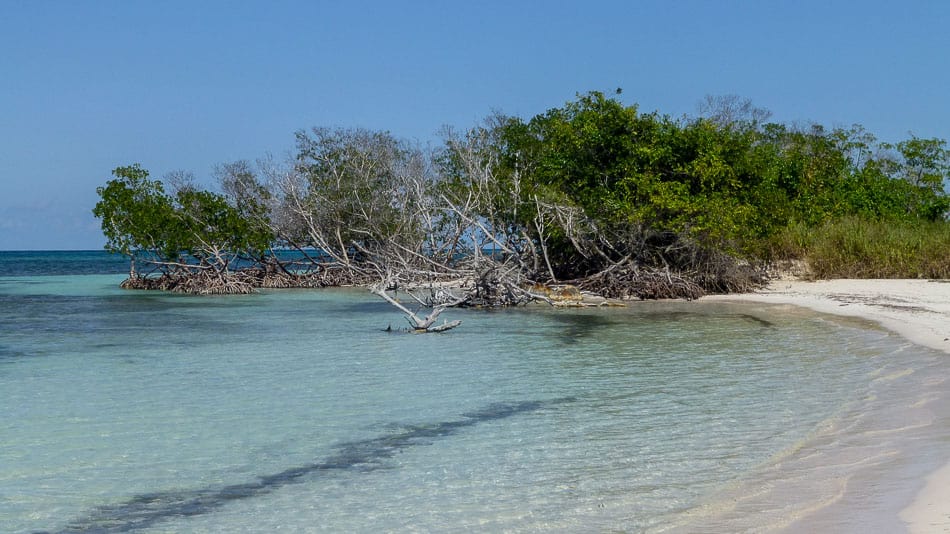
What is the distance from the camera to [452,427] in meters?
7.90

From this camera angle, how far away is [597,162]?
892 inches

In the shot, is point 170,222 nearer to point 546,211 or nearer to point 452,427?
point 546,211

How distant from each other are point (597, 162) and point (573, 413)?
49.2 ft

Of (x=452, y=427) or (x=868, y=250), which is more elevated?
(x=868, y=250)

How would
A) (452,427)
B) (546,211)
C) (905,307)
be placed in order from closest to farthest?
(452,427) → (905,307) → (546,211)

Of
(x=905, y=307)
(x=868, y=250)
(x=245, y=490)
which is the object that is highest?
(x=868, y=250)

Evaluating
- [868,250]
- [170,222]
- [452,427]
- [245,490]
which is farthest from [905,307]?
[170,222]

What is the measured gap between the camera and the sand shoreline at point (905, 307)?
4637 millimetres

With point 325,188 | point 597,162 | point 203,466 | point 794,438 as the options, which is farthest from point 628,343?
point 325,188

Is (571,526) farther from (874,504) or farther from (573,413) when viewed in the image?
(573,413)

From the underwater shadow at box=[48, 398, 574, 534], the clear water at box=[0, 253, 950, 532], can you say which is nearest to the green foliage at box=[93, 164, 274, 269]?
the clear water at box=[0, 253, 950, 532]

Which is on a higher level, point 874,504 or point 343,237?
point 343,237

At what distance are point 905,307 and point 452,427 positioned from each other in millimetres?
12300

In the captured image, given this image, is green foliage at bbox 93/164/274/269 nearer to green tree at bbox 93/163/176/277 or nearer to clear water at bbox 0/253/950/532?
green tree at bbox 93/163/176/277
